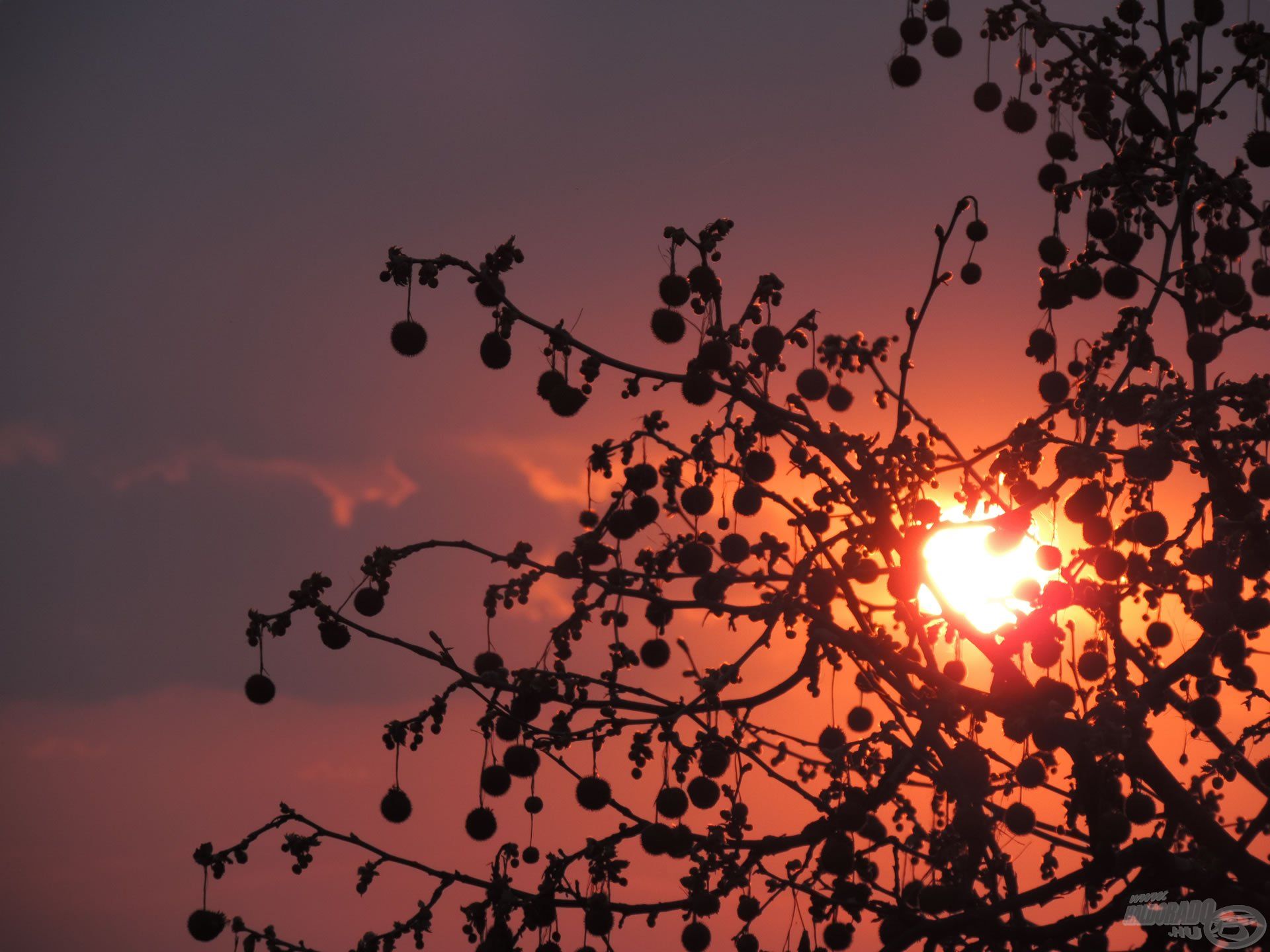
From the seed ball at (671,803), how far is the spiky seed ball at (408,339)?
117 inches

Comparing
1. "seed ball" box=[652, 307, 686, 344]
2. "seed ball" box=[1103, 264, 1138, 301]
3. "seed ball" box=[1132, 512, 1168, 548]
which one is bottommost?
"seed ball" box=[1132, 512, 1168, 548]

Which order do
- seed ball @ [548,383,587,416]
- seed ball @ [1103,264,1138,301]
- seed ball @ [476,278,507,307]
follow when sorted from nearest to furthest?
seed ball @ [476,278,507,307], seed ball @ [548,383,587,416], seed ball @ [1103,264,1138,301]

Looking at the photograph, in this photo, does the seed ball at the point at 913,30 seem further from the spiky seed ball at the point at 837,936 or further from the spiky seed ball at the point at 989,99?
the spiky seed ball at the point at 837,936

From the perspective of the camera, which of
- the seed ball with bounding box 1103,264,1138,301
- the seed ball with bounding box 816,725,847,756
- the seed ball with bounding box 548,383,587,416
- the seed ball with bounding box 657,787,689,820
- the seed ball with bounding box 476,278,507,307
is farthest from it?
the seed ball with bounding box 816,725,847,756

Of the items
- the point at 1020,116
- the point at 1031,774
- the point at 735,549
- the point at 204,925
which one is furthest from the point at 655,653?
the point at 1020,116

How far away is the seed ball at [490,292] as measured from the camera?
673 cm

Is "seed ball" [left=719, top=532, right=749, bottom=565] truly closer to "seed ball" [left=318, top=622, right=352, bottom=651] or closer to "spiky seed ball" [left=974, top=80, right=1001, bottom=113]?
"seed ball" [left=318, top=622, right=352, bottom=651]

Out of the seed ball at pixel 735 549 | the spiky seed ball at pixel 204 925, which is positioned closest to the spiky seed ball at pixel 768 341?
the seed ball at pixel 735 549

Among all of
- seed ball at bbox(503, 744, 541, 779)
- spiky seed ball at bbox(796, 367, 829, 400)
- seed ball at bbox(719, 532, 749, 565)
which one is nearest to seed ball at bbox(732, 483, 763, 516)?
seed ball at bbox(719, 532, 749, 565)

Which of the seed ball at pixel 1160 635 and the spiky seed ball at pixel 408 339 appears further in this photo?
the seed ball at pixel 1160 635

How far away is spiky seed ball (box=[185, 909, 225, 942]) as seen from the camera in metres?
7.81

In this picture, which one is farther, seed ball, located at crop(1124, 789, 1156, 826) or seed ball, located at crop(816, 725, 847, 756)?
seed ball, located at crop(816, 725, 847, 756)

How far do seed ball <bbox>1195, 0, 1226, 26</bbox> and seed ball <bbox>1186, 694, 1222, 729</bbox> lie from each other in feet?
13.1

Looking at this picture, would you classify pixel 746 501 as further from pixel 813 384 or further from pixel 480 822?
pixel 480 822
